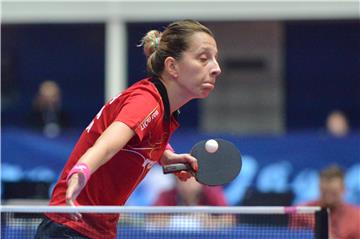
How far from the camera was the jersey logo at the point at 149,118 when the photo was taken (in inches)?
168

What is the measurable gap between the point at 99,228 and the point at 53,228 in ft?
0.76

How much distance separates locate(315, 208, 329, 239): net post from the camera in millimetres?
4945

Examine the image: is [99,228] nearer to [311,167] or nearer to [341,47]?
[311,167]

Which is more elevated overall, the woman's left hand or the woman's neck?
the woman's neck

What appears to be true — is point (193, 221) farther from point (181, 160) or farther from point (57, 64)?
point (57, 64)

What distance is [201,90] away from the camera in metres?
4.59

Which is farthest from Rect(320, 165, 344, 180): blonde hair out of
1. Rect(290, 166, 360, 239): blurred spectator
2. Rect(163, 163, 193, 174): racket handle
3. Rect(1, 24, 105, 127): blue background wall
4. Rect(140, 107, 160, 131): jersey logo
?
Rect(1, 24, 105, 127): blue background wall

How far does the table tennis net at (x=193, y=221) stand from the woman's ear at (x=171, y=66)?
699mm

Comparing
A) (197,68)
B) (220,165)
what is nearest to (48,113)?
(220,165)

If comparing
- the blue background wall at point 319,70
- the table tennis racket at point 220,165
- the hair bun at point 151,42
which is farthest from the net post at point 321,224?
the blue background wall at point 319,70

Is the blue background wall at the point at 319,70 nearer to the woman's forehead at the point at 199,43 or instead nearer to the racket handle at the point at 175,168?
the racket handle at the point at 175,168

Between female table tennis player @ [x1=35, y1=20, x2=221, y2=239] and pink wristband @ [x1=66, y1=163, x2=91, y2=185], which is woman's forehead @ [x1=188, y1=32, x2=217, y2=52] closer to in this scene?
female table tennis player @ [x1=35, y1=20, x2=221, y2=239]

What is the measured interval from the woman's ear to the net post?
112 cm

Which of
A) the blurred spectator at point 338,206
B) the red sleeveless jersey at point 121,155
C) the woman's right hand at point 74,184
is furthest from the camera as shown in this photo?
the blurred spectator at point 338,206
